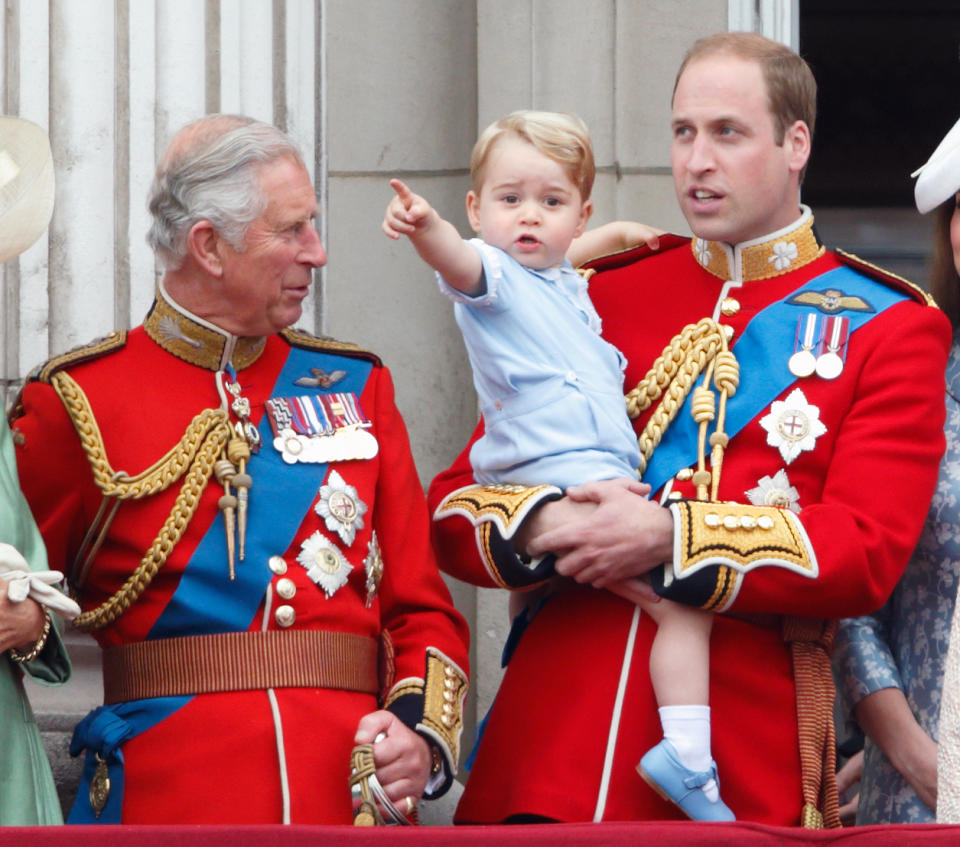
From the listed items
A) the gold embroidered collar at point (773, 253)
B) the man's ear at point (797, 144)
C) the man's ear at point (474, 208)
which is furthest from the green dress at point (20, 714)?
the man's ear at point (797, 144)

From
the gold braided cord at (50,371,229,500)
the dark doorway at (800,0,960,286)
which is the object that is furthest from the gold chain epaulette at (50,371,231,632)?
the dark doorway at (800,0,960,286)

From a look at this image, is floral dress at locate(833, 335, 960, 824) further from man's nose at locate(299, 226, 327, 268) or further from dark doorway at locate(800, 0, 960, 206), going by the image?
dark doorway at locate(800, 0, 960, 206)

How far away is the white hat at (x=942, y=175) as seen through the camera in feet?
10.6

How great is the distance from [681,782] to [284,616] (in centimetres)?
65

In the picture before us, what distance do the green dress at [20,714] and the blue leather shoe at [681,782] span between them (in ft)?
2.89

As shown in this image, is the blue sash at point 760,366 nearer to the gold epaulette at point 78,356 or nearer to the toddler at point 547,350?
the toddler at point 547,350

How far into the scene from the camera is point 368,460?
10.3 ft

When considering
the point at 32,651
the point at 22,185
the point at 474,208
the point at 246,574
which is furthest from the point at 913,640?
the point at 22,185

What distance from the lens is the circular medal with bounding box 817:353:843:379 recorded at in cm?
304

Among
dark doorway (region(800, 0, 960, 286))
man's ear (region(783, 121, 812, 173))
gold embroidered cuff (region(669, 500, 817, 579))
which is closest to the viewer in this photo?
gold embroidered cuff (region(669, 500, 817, 579))

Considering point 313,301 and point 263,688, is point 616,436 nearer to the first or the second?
point 263,688

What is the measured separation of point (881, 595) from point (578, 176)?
0.84 meters

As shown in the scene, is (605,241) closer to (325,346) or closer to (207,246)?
(325,346)

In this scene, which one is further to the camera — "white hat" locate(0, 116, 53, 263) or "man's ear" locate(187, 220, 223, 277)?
"man's ear" locate(187, 220, 223, 277)
